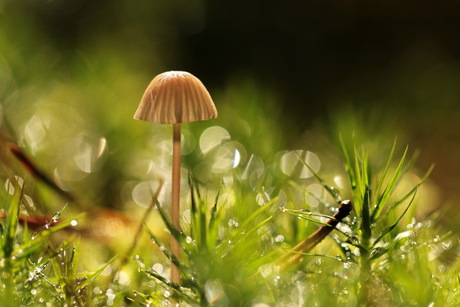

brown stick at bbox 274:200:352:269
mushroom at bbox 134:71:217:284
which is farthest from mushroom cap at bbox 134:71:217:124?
brown stick at bbox 274:200:352:269


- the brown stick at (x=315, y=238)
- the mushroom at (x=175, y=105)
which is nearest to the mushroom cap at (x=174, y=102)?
the mushroom at (x=175, y=105)

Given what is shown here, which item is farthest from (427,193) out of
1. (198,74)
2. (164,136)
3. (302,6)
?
(302,6)

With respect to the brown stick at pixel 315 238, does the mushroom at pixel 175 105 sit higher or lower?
higher

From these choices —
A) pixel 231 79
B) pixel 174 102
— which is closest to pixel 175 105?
pixel 174 102

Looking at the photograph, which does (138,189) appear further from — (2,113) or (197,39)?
(197,39)

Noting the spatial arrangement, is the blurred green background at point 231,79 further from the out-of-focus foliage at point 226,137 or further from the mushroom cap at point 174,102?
the mushroom cap at point 174,102

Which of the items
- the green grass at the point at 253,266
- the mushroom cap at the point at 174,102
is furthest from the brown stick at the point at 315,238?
the mushroom cap at the point at 174,102

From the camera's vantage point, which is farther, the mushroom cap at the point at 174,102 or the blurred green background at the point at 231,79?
the blurred green background at the point at 231,79

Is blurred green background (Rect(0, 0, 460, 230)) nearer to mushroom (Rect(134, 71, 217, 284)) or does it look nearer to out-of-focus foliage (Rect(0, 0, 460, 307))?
out-of-focus foliage (Rect(0, 0, 460, 307))
